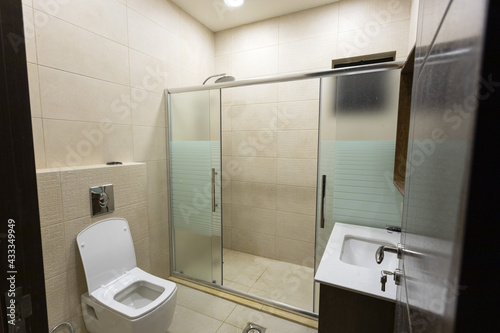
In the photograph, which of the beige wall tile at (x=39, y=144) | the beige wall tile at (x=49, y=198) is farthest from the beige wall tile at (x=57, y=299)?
the beige wall tile at (x=39, y=144)

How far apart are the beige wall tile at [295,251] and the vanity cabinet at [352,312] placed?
1.33 m

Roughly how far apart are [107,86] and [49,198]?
84 cm

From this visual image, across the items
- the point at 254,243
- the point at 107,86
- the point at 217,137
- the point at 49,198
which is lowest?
the point at 254,243

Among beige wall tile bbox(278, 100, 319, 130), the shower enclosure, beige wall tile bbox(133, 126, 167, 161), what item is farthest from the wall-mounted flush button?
beige wall tile bbox(278, 100, 319, 130)

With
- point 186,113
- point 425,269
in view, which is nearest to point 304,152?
point 186,113

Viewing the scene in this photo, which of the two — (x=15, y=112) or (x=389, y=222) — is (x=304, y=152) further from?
(x=15, y=112)

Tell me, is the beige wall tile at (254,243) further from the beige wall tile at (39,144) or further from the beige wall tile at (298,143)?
the beige wall tile at (39,144)

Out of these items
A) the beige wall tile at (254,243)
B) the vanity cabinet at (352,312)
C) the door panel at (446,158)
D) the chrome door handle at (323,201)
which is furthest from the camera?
the beige wall tile at (254,243)

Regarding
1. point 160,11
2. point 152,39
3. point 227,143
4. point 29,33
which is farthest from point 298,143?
point 29,33

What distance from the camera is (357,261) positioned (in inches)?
56.7

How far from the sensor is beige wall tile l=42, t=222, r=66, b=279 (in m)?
1.28

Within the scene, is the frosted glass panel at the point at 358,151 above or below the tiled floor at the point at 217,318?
above

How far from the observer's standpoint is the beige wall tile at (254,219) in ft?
8.47

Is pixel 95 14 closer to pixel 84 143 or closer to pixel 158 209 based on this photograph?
pixel 84 143
